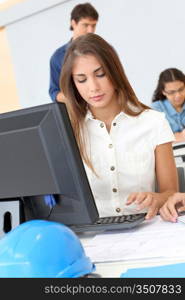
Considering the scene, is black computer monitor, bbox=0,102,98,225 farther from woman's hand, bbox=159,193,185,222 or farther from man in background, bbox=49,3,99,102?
man in background, bbox=49,3,99,102

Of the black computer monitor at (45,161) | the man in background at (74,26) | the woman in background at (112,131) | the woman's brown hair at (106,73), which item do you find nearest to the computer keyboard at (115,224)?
the black computer monitor at (45,161)

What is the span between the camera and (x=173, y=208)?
1.13 meters

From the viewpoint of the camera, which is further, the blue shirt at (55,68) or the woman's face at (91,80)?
the blue shirt at (55,68)

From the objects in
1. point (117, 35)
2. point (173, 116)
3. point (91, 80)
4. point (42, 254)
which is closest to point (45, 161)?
point (42, 254)

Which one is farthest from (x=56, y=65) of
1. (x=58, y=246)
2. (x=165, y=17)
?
(x=58, y=246)

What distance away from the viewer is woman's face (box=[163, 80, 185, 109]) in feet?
10.9

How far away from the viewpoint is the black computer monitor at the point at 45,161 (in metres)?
0.87

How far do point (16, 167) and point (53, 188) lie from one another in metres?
0.09

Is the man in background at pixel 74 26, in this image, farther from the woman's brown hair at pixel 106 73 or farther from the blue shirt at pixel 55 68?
the woman's brown hair at pixel 106 73

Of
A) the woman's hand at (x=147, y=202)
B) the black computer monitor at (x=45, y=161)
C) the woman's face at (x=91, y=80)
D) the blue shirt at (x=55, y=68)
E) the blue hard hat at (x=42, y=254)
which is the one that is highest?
the blue shirt at (x=55, y=68)

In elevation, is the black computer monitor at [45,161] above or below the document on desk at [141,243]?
above

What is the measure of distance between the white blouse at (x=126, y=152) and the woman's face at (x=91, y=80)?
0.41 feet

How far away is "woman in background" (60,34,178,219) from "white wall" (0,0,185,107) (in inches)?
72.6

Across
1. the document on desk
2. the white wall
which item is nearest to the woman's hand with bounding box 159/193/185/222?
the document on desk
